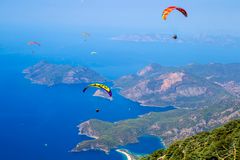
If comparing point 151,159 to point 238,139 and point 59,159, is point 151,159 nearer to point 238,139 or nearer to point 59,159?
point 238,139

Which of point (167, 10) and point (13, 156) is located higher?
point (13, 156)

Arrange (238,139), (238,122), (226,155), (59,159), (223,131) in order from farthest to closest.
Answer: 1. (59,159)
2. (238,122)
3. (223,131)
4. (238,139)
5. (226,155)

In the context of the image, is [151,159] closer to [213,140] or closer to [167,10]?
[213,140]

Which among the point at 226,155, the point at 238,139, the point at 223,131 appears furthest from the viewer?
→ the point at 223,131

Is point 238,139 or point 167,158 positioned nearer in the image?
point 238,139

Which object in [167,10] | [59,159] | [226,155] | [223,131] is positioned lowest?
[226,155]

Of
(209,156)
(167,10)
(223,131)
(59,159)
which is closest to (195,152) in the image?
(209,156)
